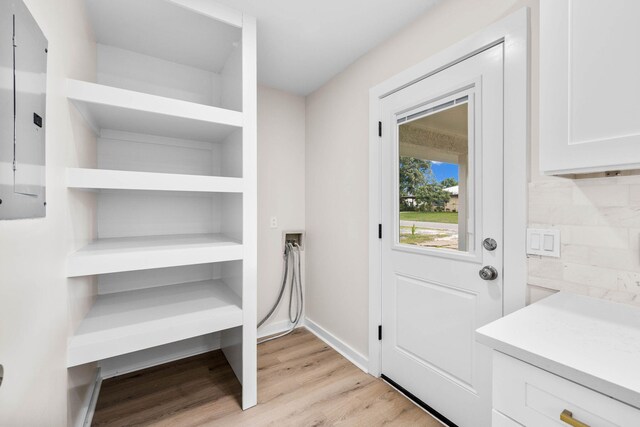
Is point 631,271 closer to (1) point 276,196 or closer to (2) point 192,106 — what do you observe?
(2) point 192,106

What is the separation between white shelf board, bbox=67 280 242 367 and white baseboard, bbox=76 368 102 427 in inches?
17.8

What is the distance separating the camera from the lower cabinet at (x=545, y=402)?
23.4 inches

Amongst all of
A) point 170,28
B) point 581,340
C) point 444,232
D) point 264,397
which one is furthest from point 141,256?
point 581,340

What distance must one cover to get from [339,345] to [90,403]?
5.40 ft

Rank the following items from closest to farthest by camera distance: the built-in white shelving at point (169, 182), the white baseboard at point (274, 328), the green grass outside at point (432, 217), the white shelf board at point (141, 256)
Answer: the white shelf board at point (141, 256) < the built-in white shelving at point (169, 182) < the green grass outside at point (432, 217) < the white baseboard at point (274, 328)

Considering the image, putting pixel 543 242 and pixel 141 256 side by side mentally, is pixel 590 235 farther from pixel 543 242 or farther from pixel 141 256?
pixel 141 256

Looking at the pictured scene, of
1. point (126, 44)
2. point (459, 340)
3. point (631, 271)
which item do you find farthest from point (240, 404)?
point (126, 44)

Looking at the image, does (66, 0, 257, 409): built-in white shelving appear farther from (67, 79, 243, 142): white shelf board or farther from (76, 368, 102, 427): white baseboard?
(76, 368, 102, 427): white baseboard

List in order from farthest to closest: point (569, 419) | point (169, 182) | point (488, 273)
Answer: point (169, 182), point (488, 273), point (569, 419)

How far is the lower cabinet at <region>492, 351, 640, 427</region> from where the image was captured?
0.59m

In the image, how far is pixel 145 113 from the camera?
1.48 m

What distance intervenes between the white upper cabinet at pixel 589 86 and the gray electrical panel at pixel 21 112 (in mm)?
1534

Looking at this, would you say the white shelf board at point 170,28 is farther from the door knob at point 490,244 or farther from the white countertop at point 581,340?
the white countertop at point 581,340

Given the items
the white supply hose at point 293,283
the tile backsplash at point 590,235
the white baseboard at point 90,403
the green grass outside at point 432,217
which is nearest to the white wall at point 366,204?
the tile backsplash at point 590,235
